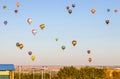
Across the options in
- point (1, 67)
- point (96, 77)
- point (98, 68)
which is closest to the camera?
point (1, 67)

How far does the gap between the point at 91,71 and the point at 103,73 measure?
169cm

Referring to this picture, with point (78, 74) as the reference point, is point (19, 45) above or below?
above

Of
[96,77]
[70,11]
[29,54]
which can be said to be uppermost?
[70,11]

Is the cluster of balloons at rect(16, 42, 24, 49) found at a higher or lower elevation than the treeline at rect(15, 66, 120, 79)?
higher

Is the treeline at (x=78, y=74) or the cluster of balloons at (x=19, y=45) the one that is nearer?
the treeline at (x=78, y=74)

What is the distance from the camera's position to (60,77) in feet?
151

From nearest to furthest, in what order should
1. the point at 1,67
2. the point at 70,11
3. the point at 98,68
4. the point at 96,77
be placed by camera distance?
1. the point at 1,67
2. the point at 96,77
3. the point at 98,68
4. the point at 70,11

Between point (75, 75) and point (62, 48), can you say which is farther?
point (62, 48)

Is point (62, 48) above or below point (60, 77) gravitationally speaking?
above

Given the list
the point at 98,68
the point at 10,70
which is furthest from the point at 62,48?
the point at 10,70

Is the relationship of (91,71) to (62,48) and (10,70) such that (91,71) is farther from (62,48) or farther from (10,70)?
(10,70)

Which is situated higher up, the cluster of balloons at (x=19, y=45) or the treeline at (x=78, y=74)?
the cluster of balloons at (x=19, y=45)

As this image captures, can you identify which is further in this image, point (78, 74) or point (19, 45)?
point (19, 45)

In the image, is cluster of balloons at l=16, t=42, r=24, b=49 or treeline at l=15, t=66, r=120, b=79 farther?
cluster of balloons at l=16, t=42, r=24, b=49
